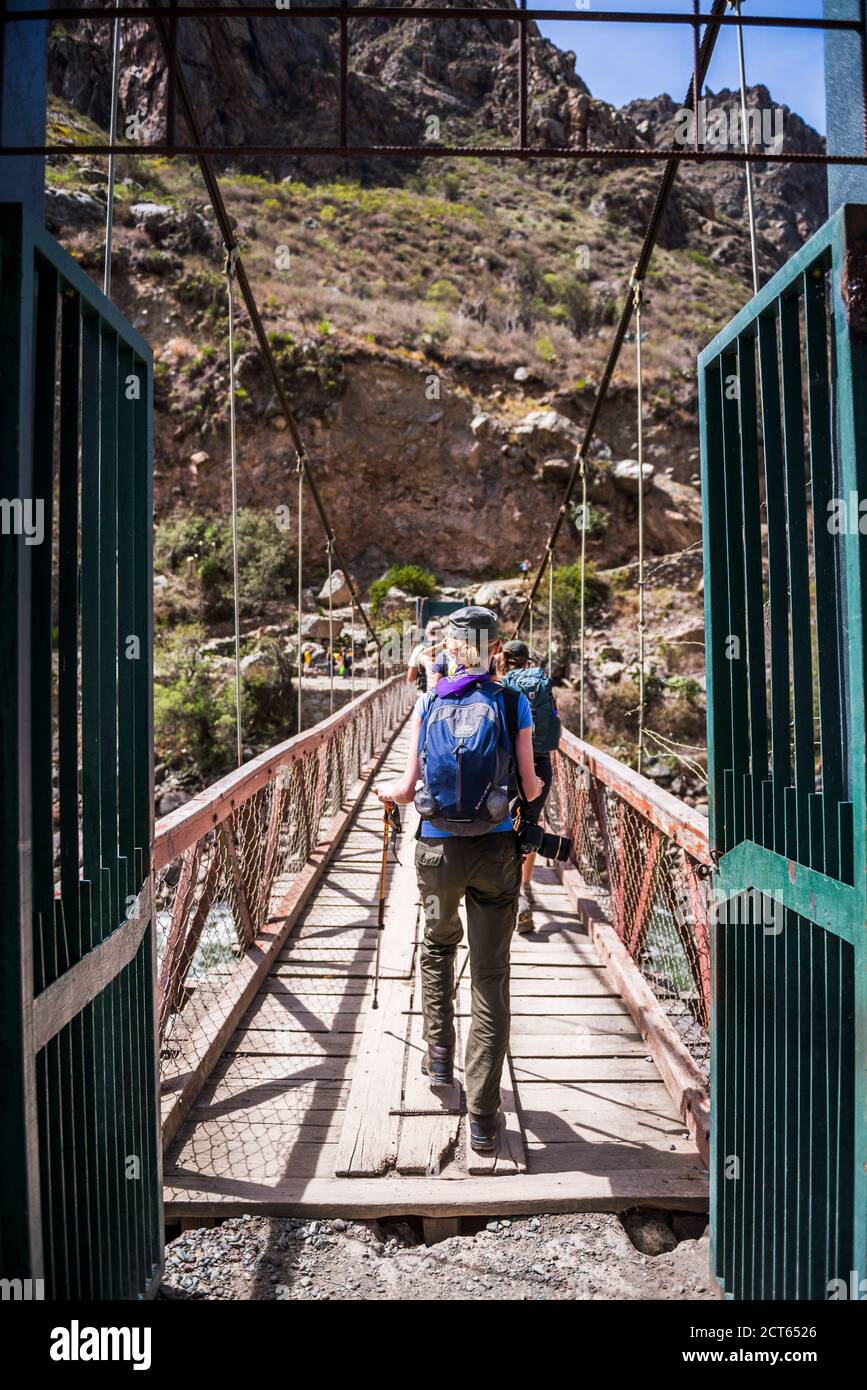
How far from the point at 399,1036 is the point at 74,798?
186 cm

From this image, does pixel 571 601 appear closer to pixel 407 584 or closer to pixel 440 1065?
pixel 407 584

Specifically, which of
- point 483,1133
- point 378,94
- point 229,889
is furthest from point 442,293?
point 483,1133

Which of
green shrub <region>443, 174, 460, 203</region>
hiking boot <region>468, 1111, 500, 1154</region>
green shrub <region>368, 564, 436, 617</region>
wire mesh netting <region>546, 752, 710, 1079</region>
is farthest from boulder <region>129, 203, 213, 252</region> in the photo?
hiking boot <region>468, 1111, 500, 1154</region>

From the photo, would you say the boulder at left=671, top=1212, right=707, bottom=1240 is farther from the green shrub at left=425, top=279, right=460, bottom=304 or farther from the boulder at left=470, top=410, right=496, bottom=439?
the green shrub at left=425, top=279, right=460, bottom=304

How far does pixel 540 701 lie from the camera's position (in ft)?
12.8

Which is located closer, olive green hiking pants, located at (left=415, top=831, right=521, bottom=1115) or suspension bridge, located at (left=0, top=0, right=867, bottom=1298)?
suspension bridge, located at (left=0, top=0, right=867, bottom=1298)

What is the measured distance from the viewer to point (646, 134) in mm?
52531

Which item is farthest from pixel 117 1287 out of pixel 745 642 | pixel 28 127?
pixel 28 127

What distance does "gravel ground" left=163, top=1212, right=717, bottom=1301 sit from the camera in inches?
71.4

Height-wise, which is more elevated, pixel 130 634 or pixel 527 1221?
pixel 130 634

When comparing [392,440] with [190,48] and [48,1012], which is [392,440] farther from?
[48,1012]

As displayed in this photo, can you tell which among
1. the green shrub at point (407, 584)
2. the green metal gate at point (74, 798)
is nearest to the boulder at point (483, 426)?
the green shrub at point (407, 584)

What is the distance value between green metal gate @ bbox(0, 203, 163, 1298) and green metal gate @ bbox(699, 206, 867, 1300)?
3.95ft
